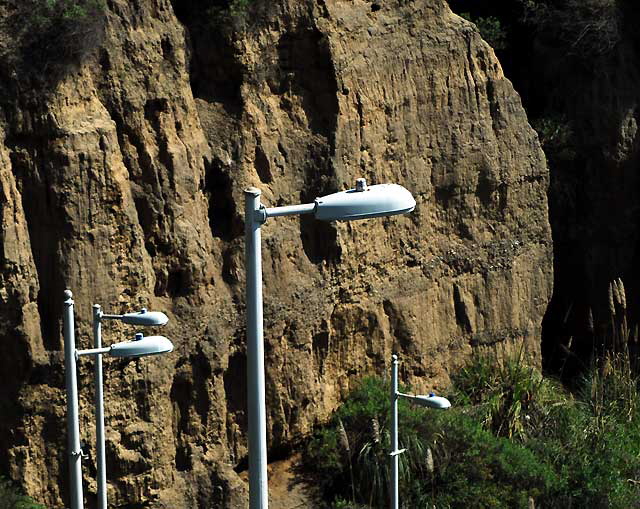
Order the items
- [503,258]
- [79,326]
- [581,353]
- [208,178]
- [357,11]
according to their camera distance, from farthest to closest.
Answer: [581,353], [503,258], [357,11], [208,178], [79,326]

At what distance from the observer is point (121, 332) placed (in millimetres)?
16312

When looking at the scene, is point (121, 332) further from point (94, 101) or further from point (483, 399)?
point (483, 399)

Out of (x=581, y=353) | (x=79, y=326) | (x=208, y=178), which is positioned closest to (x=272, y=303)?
(x=208, y=178)

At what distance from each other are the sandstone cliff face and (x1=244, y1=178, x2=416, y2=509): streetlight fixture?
7.23m

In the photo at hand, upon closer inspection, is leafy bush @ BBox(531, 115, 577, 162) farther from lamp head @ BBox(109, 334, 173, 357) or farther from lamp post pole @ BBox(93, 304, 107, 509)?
lamp head @ BBox(109, 334, 173, 357)

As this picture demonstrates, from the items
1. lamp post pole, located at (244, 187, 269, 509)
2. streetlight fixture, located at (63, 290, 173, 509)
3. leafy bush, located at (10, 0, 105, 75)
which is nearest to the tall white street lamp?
streetlight fixture, located at (63, 290, 173, 509)

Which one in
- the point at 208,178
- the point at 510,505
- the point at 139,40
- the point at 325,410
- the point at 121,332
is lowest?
the point at 510,505

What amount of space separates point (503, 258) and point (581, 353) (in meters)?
3.73

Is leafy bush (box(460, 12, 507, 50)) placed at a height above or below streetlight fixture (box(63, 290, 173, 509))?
above

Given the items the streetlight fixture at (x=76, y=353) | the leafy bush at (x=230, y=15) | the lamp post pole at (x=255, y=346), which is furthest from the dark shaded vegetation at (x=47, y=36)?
the lamp post pole at (x=255, y=346)

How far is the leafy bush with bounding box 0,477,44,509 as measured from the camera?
15.1 meters

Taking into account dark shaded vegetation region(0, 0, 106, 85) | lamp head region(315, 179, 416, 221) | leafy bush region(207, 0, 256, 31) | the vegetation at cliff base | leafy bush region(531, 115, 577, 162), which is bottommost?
the vegetation at cliff base

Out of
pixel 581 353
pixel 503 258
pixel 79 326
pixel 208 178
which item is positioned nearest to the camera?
pixel 79 326

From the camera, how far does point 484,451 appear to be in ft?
59.6
